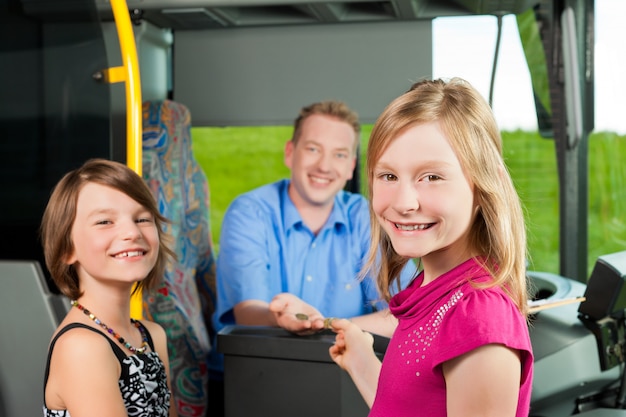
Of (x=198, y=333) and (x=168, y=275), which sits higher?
(x=168, y=275)

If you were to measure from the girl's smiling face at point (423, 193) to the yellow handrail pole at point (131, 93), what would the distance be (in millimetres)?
1128

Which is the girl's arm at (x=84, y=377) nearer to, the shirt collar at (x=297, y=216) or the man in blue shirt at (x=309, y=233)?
the man in blue shirt at (x=309, y=233)

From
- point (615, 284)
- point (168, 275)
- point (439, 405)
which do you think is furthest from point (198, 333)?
point (439, 405)

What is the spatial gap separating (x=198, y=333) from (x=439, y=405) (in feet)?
6.42

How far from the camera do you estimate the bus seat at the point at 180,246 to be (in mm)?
2736

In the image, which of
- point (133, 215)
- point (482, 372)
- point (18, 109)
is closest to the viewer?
point (482, 372)

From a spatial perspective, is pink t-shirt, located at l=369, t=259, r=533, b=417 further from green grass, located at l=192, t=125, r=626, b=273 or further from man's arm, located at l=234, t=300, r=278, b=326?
green grass, located at l=192, t=125, r=626, b=273

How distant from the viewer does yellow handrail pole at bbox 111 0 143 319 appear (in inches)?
79.5

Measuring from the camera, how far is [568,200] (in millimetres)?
2818

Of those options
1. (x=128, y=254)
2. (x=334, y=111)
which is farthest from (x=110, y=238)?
(x=334, y=111)

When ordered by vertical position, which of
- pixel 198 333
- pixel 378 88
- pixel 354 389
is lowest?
pixel 198 333

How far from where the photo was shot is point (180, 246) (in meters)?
2.88

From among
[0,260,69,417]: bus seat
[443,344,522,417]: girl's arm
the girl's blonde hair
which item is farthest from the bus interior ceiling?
[443,344,522,417]: girl's arm

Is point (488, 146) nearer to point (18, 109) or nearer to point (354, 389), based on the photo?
point (354, 389)
